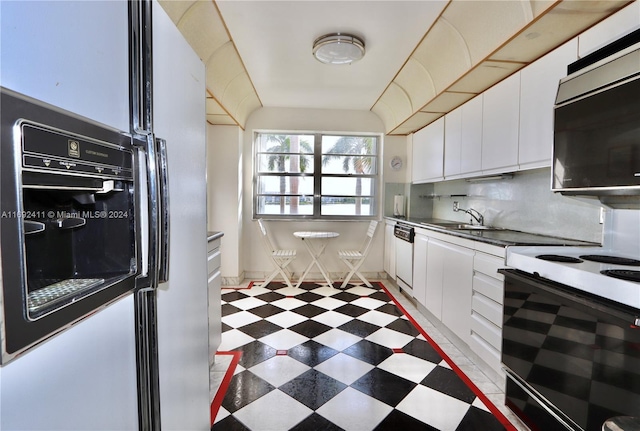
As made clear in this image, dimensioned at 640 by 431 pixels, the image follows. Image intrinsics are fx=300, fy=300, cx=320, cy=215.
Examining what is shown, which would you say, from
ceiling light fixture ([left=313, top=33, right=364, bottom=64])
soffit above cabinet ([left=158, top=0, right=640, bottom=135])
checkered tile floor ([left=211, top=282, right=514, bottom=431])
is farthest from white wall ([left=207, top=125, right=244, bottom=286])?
ceiling light fixture ([left=313, top=33, right=364, bottom=64])

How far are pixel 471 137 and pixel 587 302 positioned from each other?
195 centimetres

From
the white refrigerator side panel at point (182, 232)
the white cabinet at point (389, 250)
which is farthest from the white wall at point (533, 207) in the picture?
the white refrigerator side panel at point (182, 232)

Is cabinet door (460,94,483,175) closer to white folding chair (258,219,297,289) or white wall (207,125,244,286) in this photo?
white folding chair (258,219,297,289)

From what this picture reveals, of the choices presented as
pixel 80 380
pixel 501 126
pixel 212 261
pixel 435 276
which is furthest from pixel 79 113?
pixel 435 276

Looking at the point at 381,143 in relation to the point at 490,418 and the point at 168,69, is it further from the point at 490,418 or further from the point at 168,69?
the point at 168,69

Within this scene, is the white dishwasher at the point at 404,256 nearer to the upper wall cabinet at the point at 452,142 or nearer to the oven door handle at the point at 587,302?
the upper wall cabinet at the point at 452,142

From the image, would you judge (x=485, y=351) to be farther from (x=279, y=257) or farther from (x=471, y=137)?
(x=279, y=257)

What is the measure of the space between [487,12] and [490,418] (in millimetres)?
2473

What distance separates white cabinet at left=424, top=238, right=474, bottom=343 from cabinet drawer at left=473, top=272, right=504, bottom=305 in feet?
0.27

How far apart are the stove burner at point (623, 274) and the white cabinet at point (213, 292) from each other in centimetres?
204

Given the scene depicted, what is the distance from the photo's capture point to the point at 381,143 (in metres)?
4.66

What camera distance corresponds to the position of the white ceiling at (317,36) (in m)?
2.22

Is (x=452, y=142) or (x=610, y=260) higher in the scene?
(x=452, y=142)

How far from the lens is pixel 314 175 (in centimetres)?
469
